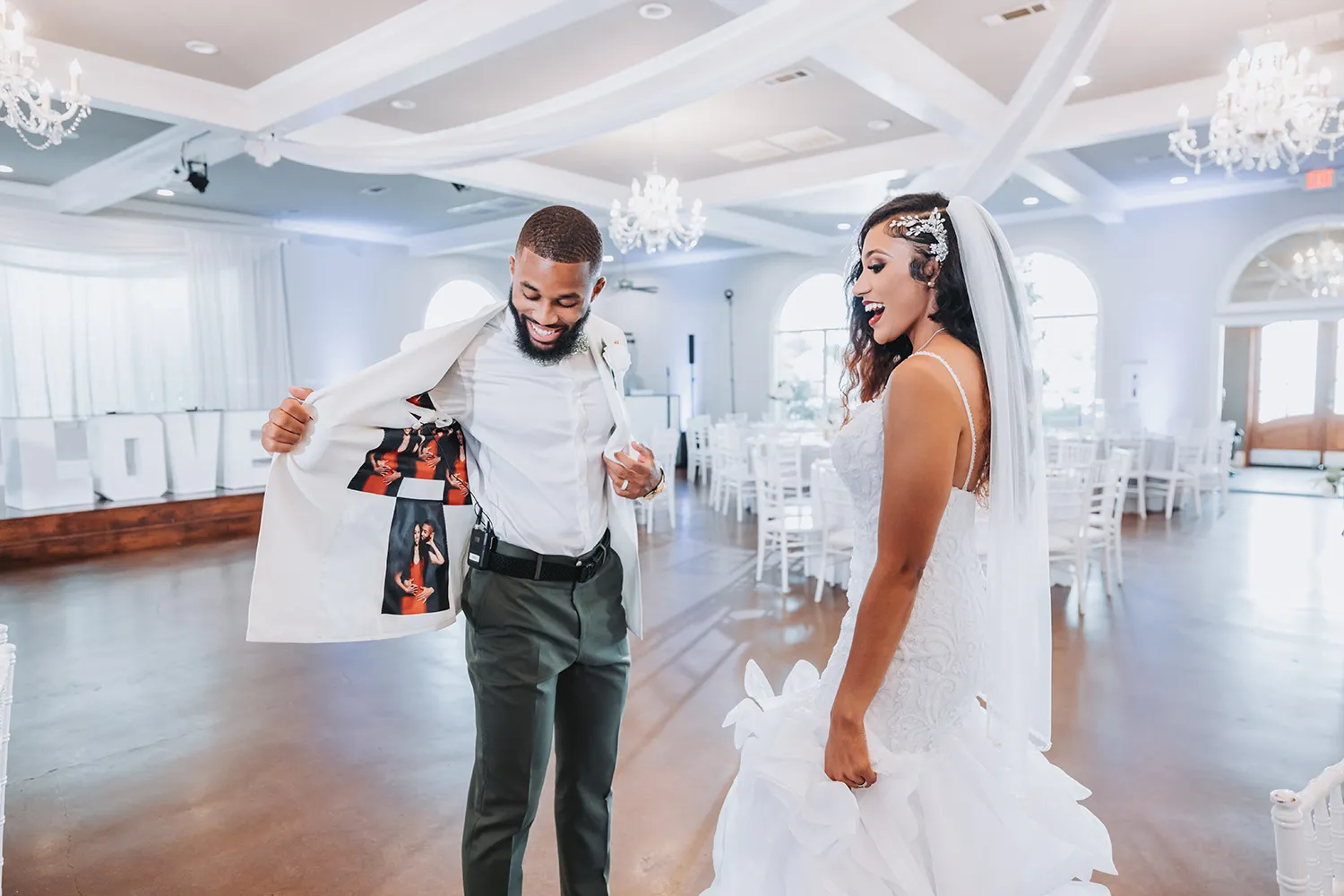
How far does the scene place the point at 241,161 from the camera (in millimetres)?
8805

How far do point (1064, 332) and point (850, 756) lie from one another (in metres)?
12.3

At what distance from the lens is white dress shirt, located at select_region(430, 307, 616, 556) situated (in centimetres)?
181

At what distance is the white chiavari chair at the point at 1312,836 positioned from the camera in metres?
1.17

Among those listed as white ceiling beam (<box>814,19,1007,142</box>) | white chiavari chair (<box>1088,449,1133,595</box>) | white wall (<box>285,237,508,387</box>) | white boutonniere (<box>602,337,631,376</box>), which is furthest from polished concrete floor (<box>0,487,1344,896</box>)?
white wall (<box>285,237,508,387</box>)

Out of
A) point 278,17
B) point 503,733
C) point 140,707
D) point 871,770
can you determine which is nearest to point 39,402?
point 278,17

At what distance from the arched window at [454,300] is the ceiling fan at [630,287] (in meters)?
2.24

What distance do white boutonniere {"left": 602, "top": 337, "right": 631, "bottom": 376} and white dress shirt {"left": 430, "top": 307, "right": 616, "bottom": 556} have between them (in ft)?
0.19

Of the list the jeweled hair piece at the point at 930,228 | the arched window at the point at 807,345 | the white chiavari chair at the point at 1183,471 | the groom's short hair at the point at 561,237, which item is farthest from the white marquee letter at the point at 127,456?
the white chiavari chair at the point at 1183,471

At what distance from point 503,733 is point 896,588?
896 mm

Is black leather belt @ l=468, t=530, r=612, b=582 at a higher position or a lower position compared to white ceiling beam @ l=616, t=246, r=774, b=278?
lower

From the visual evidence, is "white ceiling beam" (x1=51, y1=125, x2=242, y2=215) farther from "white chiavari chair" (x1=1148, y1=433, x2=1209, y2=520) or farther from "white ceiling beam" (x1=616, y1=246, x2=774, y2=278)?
"white chiavari chair" (x1=1148, y1=433, x2=1209, y2=520)

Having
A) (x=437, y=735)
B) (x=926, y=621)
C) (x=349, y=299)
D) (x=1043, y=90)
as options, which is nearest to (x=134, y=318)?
(x=349, y=299)

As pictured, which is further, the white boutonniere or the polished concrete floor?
the polished concrete floor

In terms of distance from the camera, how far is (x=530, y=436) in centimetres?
183
